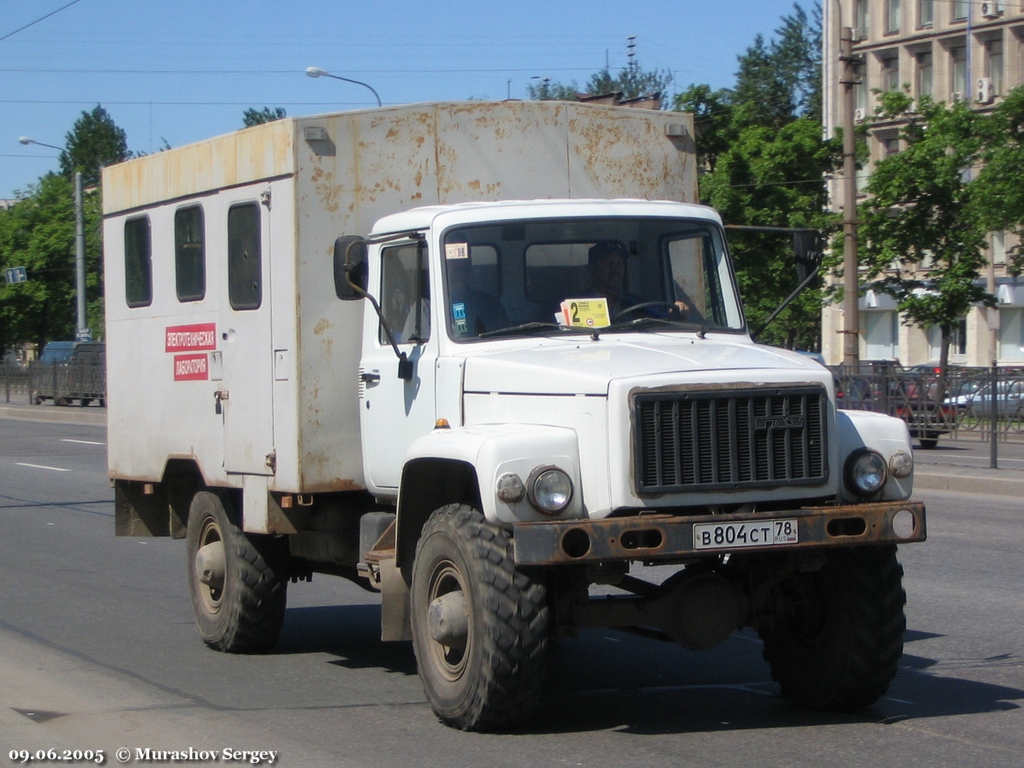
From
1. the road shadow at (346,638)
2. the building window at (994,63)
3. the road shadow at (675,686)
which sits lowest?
the road shadow at (346,638)

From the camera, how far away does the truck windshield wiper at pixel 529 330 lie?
7.05 meters

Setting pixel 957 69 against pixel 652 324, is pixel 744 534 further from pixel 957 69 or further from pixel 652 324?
pixel 957 69

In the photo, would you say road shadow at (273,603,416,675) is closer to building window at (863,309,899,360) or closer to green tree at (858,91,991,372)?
green tree at (858,91,991,372)

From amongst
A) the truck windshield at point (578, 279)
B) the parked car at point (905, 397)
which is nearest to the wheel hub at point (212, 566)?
the truck windshield at point (578, 279)

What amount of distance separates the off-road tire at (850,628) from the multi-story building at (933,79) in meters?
51.5

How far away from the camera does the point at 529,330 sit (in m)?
7.07

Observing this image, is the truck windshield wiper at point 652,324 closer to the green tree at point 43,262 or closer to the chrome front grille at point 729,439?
the chrome front grille at point 729,439

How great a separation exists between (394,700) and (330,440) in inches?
56.2

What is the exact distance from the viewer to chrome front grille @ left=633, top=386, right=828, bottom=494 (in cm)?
607

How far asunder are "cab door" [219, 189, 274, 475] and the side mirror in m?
0.93

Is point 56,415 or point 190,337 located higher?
point 190,337

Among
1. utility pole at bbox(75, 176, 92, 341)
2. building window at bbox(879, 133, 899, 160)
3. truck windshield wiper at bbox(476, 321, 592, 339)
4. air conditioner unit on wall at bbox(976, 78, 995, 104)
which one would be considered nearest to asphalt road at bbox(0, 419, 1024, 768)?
truck windshield wiper at bbox(476, 321, 592, 339)

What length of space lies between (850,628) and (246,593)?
351 cm

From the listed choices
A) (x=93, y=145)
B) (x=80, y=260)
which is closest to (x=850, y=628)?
(x=80, y=260)
